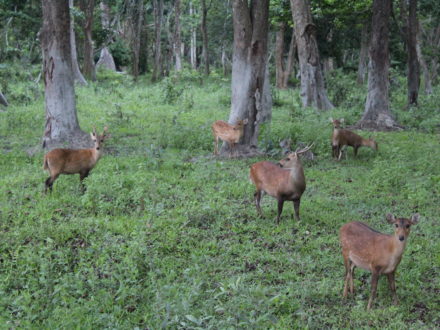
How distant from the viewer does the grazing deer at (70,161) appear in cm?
845

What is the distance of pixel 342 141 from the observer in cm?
1180

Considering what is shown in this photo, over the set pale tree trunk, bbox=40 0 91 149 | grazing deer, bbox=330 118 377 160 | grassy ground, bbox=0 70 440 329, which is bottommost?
grassy ground, bbox=0 70 440 329

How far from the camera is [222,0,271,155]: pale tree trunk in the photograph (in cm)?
1190

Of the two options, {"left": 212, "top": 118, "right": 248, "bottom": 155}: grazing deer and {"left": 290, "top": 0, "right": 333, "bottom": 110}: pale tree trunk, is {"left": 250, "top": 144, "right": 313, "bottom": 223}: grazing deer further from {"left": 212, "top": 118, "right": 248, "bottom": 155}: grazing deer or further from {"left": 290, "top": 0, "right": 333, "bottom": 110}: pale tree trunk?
{"left": 290, "top": 0, "right": 333, "bottom": 110}: pale tree trunk

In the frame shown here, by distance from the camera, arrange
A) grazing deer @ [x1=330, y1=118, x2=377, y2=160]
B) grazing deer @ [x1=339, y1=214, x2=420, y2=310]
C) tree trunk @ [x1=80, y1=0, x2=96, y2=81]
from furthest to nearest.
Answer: tree trunk @ [x1=80, y1=0, x2=96, y2=81] < grazing deer @ [x1=330, y1=118, x2=377, y2=160] < grazing deer @ [x1=339, y1=214, x2=420, y2=310]

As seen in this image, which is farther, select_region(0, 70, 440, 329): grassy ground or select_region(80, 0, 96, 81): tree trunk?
select_region(80, 0, 96, 81): tree trunk

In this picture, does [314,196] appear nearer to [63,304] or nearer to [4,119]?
[63,304]

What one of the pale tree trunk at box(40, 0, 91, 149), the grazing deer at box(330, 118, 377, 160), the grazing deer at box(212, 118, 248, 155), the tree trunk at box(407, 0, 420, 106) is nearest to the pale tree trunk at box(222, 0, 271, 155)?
the grazing deer at box(212, 118, 248, 155)

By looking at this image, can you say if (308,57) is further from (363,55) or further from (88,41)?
(363,55)

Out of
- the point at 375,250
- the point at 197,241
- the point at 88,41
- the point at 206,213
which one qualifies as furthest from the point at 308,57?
the point at 375,250

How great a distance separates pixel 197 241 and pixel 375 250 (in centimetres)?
236

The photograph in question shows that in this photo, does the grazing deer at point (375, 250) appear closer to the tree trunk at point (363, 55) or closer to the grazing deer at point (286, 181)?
the grazing deer at point (286, 181)

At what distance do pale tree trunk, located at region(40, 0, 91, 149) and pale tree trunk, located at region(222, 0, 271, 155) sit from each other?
3.30 m

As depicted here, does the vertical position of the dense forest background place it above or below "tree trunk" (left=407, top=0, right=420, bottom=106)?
below
